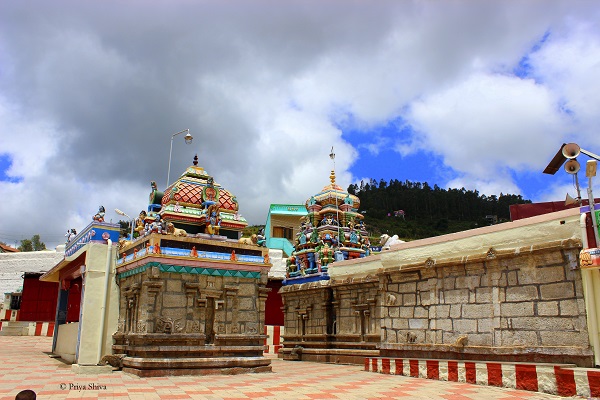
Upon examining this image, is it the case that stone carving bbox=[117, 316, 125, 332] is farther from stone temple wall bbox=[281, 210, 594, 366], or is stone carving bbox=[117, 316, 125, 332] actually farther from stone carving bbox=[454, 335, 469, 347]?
stone carving bbox=[454, 335, 469, 347]

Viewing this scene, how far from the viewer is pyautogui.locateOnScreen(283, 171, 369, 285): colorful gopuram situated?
67.3 feet

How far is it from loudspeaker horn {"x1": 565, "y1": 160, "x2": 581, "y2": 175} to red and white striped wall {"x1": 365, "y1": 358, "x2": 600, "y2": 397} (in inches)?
143

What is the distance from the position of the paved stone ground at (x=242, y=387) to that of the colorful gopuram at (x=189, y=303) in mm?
699

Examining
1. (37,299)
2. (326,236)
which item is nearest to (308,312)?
(326,236)

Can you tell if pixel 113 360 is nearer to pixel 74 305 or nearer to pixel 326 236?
pixel 326 236

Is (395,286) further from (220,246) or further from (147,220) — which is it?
(147,220)

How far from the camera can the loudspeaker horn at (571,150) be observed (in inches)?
359

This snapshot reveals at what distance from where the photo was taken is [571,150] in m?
9.16

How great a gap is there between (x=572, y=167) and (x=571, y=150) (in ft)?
1.11

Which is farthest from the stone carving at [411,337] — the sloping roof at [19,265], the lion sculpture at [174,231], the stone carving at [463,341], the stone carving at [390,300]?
the sloping roof at [19,265]

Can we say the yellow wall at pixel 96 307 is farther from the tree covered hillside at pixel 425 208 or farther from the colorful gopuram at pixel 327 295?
the tree covered hillside at pixel 425 208

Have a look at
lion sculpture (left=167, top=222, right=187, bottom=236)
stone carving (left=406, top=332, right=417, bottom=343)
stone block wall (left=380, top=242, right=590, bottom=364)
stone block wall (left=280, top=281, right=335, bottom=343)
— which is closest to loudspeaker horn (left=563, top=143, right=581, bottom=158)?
stone block wall (left=380, top=242, right=590, bottom=364)

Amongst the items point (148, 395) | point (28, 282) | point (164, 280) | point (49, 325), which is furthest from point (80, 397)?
point (28, 282)

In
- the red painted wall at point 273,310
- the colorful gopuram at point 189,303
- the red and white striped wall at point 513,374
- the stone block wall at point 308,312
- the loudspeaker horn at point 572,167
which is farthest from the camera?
the red painted wall at point 273,310
